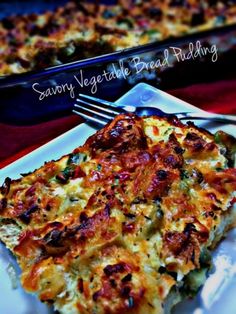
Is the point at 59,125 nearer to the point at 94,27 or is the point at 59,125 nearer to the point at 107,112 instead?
the point at 107,112

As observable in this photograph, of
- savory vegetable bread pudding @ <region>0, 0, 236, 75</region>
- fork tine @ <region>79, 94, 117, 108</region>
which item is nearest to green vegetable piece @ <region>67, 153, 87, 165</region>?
fork tine @ <region>79, 94, 117, 108</region>

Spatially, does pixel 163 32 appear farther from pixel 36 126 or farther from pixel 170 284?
pixel 170 284

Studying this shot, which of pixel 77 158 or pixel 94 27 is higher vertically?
pixel 94 27

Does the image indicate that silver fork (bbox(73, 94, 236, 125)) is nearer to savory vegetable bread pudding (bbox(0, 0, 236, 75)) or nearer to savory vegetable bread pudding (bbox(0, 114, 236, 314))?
savory vegetable bread pudding (bbox(0, 114, 236, 314))

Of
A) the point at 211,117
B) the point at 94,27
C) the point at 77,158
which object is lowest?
the point at 211,117

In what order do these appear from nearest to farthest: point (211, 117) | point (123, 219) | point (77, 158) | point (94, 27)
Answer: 1. point (123, 219)
2. point (77, 158)
3. point (211, 117)
4. point (94, 27)

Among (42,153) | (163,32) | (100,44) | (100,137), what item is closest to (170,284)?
(100,137)

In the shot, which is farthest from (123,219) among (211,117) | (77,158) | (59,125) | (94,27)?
(94,27)

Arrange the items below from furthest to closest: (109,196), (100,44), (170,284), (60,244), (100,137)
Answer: (100,44), (100,137), (109,196), (60,244), (170,284)
